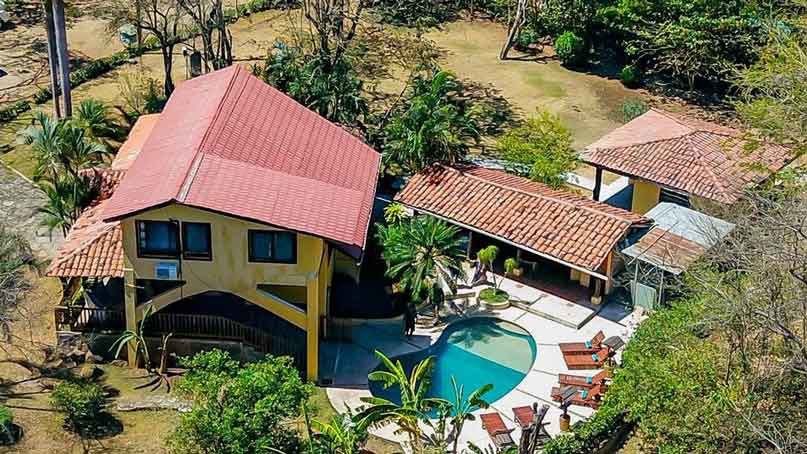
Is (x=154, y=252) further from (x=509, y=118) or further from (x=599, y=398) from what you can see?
(x=509, y=118)

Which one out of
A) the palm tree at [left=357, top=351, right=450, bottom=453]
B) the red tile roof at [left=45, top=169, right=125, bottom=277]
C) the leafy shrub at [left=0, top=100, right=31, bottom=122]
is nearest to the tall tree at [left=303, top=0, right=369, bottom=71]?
the leafy shrub at [left=0, top=100, right=31, bottom=122]

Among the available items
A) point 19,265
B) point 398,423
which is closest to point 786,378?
point 398,423

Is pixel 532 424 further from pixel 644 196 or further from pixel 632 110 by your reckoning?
pixel 632 110

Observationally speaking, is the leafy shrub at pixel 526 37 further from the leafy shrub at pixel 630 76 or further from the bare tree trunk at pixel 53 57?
the bare tree trunk at pixel 53 57

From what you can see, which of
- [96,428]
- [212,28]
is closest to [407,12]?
[212,28]

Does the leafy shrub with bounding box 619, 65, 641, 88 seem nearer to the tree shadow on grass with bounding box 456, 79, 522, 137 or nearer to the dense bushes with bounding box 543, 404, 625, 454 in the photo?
the tree shadow on grass with bounding box 456, 79, 522, 137
